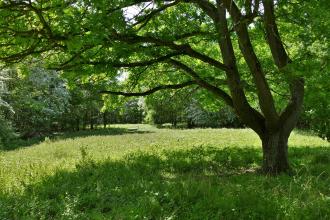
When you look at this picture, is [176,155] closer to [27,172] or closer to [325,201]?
[27,172]

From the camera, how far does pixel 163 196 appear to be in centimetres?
845

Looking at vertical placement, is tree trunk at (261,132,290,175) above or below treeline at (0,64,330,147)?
below

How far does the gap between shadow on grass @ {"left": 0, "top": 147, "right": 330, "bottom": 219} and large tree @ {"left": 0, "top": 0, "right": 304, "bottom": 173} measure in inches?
76.4

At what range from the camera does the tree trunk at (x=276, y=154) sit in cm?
1234

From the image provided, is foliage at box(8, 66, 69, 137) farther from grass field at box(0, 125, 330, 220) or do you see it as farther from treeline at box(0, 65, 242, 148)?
grass field at box(0, 125, 330, 220)

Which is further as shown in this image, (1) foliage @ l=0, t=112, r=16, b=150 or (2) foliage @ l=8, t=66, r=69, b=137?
(2) foliage @ l=8, t=66, r=69, b=137

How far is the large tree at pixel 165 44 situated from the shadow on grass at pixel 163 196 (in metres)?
1.94

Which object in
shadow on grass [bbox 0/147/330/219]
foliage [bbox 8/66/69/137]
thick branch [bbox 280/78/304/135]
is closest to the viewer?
shadow on grass [bbox 0/147/330/219]

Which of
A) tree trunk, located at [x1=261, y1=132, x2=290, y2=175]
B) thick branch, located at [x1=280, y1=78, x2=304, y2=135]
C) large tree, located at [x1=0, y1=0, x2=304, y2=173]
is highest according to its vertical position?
large tree, located at [x1=0, y1=0, x2=304, y2=173]

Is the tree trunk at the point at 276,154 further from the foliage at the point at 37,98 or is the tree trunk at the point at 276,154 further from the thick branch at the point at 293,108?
the foliage at the point at 37,98

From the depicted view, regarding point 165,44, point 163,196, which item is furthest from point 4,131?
point 163,196

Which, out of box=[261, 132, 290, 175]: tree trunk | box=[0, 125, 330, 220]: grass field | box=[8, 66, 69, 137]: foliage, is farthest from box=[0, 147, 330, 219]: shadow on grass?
box=[8, 66, 69, 137]: foliage

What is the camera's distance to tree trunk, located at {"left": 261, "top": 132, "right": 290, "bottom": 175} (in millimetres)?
12336

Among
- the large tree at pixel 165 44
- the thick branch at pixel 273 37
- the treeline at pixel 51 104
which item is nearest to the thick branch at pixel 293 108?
the large tree at pixel 165 44
